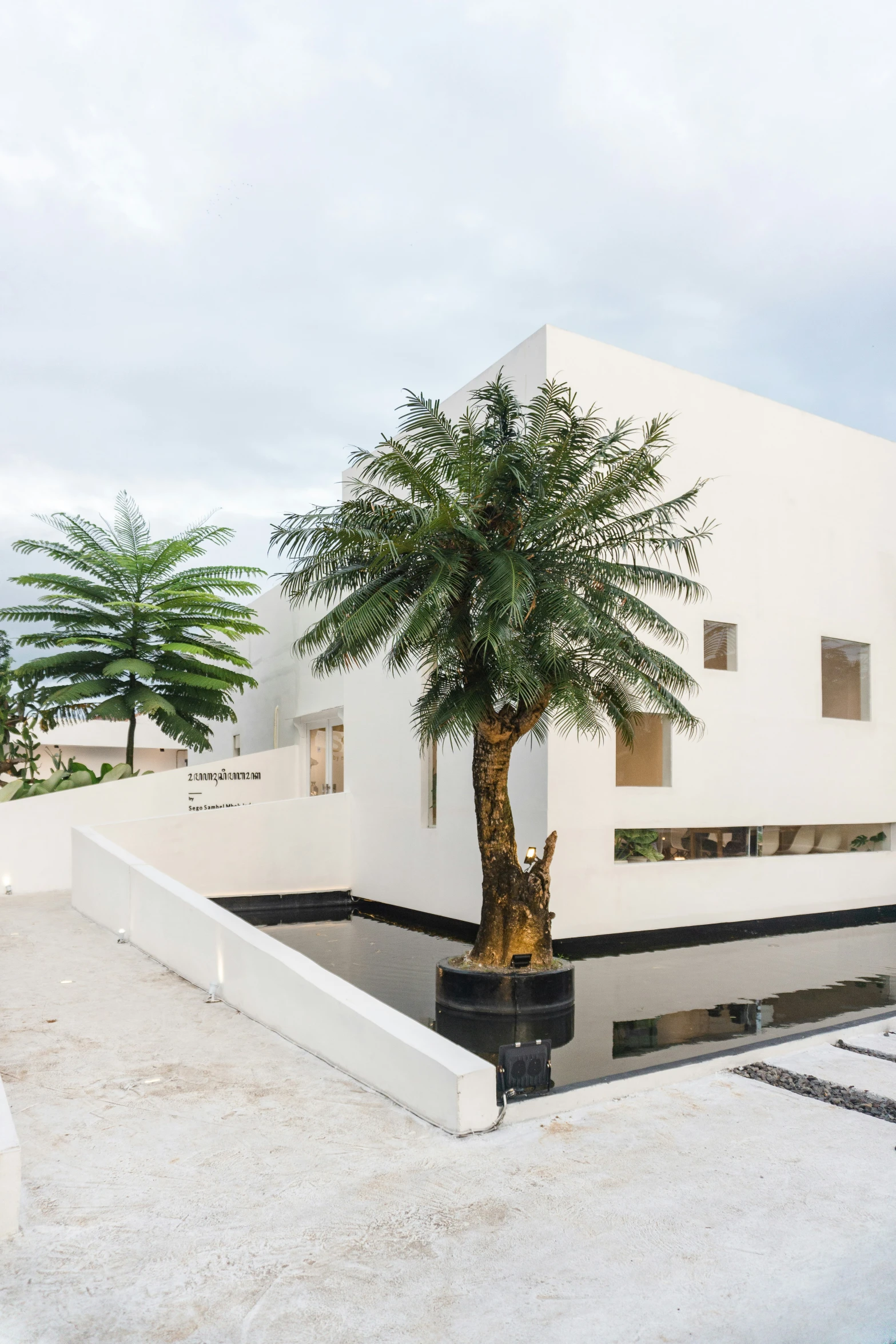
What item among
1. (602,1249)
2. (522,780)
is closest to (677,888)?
(522,780)

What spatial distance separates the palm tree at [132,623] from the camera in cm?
1786

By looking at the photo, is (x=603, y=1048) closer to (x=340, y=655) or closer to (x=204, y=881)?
(x=340, y=655)

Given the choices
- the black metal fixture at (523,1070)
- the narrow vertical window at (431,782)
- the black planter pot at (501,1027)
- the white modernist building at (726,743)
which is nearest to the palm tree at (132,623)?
the white modernist building at (726,743)

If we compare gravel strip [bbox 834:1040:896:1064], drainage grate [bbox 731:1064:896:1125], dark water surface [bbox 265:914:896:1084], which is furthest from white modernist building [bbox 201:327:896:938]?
drainage grate [bbox 731:1064:896:1125]

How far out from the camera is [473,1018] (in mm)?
8688

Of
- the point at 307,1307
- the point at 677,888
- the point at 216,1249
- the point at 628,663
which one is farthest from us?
the point at 677,888

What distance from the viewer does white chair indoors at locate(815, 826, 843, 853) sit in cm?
1523

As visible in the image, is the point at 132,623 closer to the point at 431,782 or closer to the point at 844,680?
the point at 431,782

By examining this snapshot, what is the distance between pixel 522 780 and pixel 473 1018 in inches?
161

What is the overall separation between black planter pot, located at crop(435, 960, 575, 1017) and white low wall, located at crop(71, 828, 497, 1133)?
2.45 meters

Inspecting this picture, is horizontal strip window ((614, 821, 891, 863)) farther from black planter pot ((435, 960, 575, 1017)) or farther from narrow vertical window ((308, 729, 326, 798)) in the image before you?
narrow vertical window ((308, 729, 326, 798))

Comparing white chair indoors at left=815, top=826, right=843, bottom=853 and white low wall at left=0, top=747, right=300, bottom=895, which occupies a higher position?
white low wall at left=0, top=747, right=300, bottom=895

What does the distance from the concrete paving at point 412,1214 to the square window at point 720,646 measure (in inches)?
324

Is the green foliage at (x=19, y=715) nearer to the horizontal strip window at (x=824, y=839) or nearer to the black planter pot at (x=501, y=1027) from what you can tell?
the black planter pot at (x=501, y=1027)
